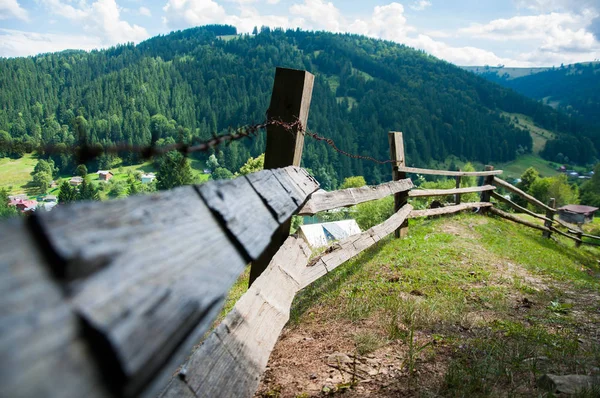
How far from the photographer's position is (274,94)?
124 inches

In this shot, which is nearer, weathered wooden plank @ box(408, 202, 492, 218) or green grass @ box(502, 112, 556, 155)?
weathered wooden plank @ box(408, 202, 492, 218)

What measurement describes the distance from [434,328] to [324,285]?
5.09 ft

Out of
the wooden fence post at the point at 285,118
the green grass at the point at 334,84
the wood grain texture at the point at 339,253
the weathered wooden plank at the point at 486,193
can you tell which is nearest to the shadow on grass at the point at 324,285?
the wood grain texture at the point at 339,253

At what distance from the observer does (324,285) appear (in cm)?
488

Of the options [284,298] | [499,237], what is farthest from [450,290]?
[499,237]

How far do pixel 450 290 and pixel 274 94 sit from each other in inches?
136

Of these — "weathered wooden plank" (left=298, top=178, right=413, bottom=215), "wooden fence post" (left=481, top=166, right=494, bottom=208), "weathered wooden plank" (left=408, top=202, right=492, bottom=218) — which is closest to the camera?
"weathered wooden plank" (left=298, top=178, right=413, bottom=215)

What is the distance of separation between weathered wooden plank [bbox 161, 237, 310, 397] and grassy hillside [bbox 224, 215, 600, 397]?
660mm

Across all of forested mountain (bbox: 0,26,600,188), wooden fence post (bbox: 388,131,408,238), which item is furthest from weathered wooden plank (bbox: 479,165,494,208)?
forested mountain (bbox: 0,26,600,188)

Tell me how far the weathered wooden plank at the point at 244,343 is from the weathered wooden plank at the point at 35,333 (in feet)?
3.42

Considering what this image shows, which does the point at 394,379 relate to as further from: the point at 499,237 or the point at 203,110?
the point at 203,110

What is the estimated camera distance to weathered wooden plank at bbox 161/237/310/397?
4.70 feet

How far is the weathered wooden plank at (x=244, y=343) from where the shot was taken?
4.70 feet

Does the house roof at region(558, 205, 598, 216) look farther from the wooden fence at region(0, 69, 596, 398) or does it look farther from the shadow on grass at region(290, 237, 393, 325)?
the wooden fence at region(0, 69, 596, 398)
